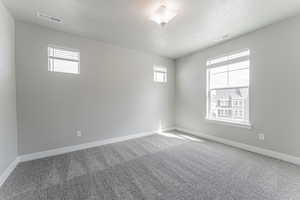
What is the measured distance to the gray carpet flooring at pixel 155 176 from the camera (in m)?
1.67

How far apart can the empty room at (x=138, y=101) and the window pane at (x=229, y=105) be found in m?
0.03

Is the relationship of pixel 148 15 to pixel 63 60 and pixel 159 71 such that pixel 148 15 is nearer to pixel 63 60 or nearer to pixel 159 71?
pixel 63 60

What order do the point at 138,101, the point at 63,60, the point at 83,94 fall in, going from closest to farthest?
the point at 63,60, the point at 83,94, the point at 138,101

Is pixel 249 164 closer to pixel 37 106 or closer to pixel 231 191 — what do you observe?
pixel 231 191

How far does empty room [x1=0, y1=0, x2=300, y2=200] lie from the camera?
193cm

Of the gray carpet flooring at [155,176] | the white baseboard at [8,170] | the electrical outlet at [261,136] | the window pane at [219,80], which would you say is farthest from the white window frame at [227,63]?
the white baseboard at [8,170]

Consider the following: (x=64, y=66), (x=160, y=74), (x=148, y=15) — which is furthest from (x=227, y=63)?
(x=64, y=66)

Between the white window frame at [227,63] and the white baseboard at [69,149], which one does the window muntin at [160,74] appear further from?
the white baseboard at [69,149]

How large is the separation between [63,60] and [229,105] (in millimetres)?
4247

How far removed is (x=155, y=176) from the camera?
6.73ft

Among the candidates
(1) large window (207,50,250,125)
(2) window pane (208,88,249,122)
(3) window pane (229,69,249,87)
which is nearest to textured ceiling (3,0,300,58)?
(1) large window (207,50,250,125)

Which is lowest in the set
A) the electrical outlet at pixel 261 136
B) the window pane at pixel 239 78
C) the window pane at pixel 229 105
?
the electrical outlet at pixel 261 136

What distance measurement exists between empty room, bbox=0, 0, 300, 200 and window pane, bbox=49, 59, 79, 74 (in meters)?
0.02

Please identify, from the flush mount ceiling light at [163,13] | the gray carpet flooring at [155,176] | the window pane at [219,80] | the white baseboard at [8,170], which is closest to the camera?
the gray carpet flooring at [155,176]
